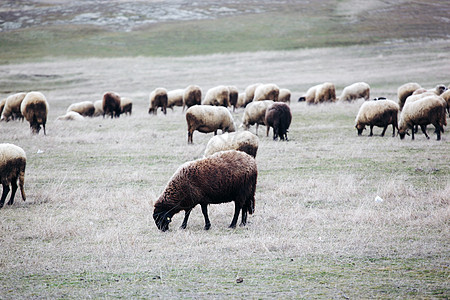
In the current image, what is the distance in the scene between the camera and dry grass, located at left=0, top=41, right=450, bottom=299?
226 inches

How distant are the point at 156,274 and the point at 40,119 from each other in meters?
15.3

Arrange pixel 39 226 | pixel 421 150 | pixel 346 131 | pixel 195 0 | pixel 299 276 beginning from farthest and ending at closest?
pixel 195 0, pixel 346 131, pixel 421 150, pixel 39 226, pixel 299 276

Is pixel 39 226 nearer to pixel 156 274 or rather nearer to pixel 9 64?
pixel 156 274

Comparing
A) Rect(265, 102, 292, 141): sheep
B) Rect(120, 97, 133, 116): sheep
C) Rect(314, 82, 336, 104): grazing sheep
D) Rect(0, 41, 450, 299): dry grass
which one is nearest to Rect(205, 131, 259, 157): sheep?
Rect(0, 41, 450, 299): dry grass

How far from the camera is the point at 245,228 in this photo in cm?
808

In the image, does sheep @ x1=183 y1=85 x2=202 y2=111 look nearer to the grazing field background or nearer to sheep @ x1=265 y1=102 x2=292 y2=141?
→ the grazing field background

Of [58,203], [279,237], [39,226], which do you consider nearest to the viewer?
[279,237]

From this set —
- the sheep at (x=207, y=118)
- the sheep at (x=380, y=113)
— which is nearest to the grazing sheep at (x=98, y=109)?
the sheep at (x=207, y=118)

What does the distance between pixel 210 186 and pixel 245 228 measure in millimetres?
978

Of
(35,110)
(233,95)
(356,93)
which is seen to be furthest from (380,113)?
(35,110)

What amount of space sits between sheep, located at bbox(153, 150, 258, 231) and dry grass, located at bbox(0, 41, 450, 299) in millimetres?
353

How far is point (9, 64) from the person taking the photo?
59062mm

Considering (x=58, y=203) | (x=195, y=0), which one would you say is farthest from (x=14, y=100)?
(x=195, y=0)

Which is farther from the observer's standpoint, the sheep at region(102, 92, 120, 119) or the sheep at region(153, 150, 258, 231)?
the sheep at region(102, 92, 120, 119)
